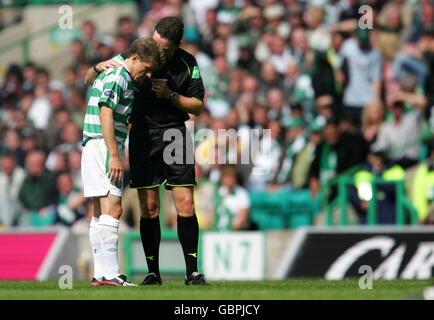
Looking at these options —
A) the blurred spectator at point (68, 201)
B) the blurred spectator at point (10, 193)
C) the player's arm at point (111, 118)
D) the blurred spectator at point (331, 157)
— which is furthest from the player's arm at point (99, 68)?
the blurred spectator at point (10, 193)

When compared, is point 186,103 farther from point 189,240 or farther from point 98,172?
Answer: point 189,240

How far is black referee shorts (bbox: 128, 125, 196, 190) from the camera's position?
30.9 ft

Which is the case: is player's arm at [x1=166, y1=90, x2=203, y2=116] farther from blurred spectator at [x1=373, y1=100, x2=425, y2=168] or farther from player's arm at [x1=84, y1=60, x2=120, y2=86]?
blurred spectator at [x1=373, y1=100, x2=425, y2=168]

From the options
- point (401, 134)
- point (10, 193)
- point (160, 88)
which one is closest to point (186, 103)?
point (160, 88)

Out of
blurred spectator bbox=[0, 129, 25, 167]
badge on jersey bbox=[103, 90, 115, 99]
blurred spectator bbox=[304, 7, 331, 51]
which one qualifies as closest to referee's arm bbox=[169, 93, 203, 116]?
badge on jersey bbox=[103, 90, 115, 99]

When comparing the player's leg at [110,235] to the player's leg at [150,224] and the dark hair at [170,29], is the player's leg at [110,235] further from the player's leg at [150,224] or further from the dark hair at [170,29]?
the dark hair at [170,29]

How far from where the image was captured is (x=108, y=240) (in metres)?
9.01

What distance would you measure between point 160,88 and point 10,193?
8.52m

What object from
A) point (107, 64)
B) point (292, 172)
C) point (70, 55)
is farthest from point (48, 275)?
point (70, 55)

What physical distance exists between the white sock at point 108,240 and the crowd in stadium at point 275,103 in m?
5.87

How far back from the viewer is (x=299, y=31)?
56.5ft

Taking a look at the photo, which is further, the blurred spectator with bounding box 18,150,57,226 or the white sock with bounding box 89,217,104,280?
the blurred spectator with bounding box 18,150,57,226

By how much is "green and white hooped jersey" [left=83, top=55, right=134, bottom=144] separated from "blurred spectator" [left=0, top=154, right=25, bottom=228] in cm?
814

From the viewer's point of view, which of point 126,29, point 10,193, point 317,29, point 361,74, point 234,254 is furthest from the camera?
point 126,29
